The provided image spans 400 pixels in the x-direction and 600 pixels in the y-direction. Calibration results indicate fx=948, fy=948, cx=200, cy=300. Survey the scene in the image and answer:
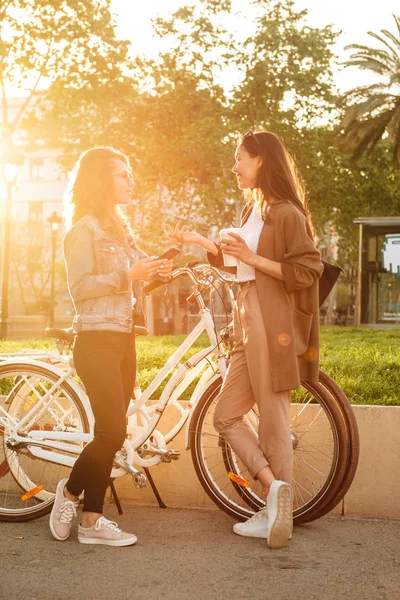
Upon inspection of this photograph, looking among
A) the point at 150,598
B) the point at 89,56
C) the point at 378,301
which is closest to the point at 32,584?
the point at 150,598

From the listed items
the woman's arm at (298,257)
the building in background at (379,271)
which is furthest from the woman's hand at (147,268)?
the building in background at (379,271)

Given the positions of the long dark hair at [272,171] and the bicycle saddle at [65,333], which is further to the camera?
the bicycle saddle at [65,333]

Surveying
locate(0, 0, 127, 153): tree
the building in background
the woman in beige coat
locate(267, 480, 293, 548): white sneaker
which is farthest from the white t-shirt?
the building in background

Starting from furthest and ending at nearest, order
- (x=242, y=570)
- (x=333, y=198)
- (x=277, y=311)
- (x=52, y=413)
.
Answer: (x=333, y=198) → (x=52, y=413) → (x=277, y=311) → (x=242, y=570)

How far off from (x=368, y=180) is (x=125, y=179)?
36.7 metres

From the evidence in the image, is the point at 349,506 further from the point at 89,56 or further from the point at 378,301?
the point at 378,301

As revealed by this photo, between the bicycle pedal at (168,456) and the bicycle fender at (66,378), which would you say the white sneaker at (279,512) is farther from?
the bicycle fender at (66,378)

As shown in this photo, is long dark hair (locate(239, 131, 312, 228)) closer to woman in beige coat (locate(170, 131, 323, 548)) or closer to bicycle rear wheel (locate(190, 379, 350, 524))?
woman in beige coat (locate(170, 131, 323, 548))

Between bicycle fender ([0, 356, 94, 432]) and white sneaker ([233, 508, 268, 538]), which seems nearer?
white sneaker ([233, 508, 268, 538])

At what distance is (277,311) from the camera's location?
4703 mm

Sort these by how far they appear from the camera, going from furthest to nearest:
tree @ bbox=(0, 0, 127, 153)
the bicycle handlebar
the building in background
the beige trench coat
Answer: the building in background, tree @ bbox=(0, 0, 127, 153), the bicycle handlebar, the beige trench coat

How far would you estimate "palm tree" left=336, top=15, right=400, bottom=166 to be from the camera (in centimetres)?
3241

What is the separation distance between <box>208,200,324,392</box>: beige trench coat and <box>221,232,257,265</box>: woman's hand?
0.10 meters

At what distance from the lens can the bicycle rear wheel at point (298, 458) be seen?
16.5 feet
